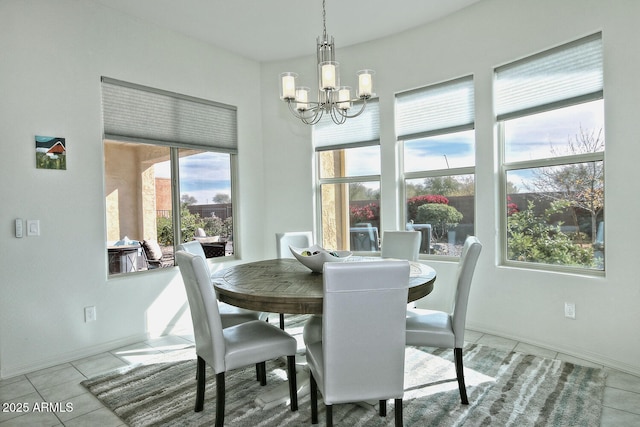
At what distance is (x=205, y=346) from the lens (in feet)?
6.93

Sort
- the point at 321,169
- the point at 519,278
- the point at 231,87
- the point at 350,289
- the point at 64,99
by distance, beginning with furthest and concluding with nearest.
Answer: the point at 321,169
the point at 231,87
the point at 519,278
the point at 64,99
the point at 350,289

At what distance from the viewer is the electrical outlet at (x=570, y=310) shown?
299cm

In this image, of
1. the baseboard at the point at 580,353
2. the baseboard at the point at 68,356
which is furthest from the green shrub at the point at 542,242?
the baseboard at the point at 68,356

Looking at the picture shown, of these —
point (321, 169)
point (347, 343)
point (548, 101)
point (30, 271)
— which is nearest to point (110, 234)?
point (30, 271)

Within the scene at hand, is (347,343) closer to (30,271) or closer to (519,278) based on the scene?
(519,278)

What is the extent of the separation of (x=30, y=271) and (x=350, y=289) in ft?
8.75

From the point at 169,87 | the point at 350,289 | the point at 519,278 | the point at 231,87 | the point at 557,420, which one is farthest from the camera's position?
the point at 231,87

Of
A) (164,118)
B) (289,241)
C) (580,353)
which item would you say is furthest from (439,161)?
(164,118)

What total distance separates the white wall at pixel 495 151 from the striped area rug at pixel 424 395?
423 millimetres

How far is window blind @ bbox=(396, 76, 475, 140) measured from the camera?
3693 millimetres

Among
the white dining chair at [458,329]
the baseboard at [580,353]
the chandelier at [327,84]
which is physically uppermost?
the chandelier at [327,84]

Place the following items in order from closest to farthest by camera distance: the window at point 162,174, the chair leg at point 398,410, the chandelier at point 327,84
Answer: the chair leg at point 398,410 → the chandelier at point 327,84 → the window at point 162,174

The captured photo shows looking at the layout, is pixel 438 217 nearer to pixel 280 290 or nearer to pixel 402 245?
pixel 402 245

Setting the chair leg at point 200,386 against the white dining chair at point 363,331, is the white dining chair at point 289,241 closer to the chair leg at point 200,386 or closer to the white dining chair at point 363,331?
the chair leg at point 200,386
